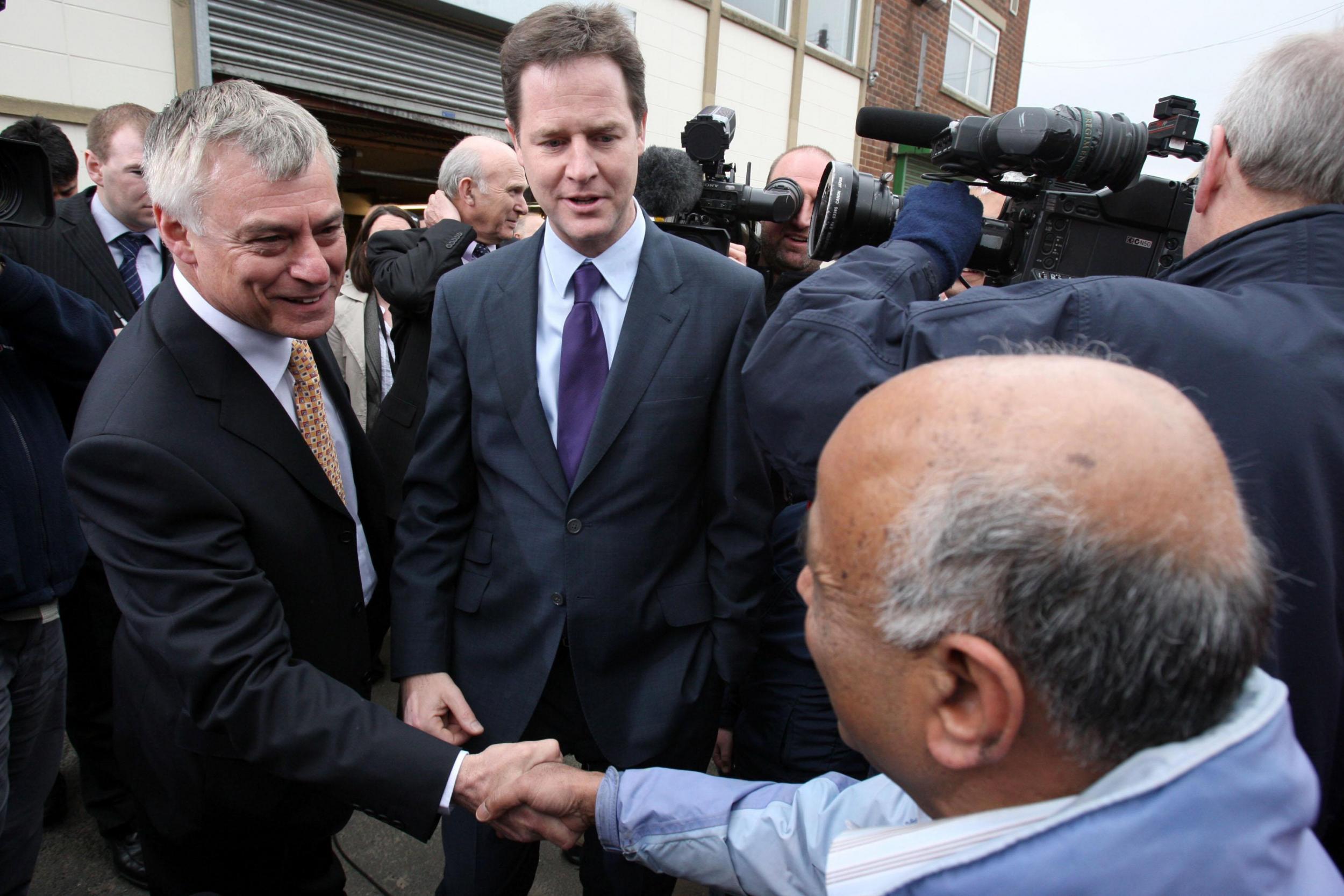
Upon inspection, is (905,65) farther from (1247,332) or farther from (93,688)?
(93,688)

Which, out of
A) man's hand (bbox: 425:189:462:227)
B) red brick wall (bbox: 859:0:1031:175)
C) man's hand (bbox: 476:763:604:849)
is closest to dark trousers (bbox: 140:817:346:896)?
man's hand (bbox: 476:763:604:849)

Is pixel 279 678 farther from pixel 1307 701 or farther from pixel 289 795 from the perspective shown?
pixel 1307 701

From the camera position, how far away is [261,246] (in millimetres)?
1450

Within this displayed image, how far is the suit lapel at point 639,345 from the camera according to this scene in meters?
1.60

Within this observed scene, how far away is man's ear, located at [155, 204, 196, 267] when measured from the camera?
1.45m

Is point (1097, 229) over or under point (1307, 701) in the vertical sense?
over

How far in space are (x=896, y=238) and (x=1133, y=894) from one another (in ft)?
3.41

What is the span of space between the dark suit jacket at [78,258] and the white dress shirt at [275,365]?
144cm

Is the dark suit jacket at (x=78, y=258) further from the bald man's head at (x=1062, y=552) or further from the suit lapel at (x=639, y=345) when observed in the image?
the bald man's head at (x=1062, y=552)

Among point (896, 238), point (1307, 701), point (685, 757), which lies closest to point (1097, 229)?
point (896, 238)

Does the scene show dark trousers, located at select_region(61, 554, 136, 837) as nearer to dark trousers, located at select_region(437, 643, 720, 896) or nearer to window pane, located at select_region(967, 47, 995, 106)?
dark trousers, located at select_region(437, 643, 720, 896)

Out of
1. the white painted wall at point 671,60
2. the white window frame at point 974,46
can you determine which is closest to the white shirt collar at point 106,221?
the white painted wall at point 671,60

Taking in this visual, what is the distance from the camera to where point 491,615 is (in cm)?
175

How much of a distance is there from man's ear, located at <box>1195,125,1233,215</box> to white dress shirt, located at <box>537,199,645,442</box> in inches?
40.8
